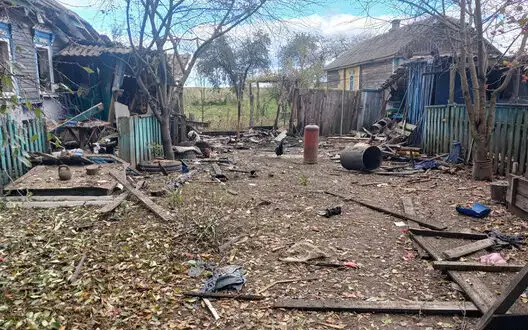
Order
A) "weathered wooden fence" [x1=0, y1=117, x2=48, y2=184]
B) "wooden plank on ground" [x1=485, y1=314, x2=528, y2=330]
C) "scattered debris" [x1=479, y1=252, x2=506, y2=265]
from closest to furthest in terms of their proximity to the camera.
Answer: "wooden plank on ground" [x1=485, y1=314, x2=528, y2=330], "scattered debris" [x1=479, y1=252, x2=506, y2=265], "weathered wooden fence" [x1=0, y1=117, x2=48, y2=184]

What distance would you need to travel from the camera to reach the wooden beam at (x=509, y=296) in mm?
2309

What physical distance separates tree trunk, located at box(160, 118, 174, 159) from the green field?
6.58 metres

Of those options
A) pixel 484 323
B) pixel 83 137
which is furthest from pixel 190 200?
pixel 83 137

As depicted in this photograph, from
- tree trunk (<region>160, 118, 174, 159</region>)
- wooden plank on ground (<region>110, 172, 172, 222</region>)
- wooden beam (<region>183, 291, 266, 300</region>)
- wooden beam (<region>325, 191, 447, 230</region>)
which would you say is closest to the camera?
wooden beam (<region>183, 291, 266, 300</region>)

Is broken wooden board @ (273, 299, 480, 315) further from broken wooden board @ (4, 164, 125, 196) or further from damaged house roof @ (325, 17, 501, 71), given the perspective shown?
damaged house roof @ (325, 17, 501, 71)

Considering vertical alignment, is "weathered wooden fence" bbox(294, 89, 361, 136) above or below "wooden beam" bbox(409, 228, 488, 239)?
above

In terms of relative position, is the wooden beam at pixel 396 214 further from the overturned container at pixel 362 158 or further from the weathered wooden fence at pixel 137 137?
the weathered wooden fence at pixel 137 137

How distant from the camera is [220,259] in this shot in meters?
3.96

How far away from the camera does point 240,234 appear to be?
4.66m

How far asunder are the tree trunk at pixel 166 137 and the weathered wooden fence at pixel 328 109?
802 cm

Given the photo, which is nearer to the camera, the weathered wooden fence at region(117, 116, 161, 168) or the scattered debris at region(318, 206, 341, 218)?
the scattered debris at region(318, 206, 341, 218)

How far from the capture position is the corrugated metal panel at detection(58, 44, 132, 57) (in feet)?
37.5

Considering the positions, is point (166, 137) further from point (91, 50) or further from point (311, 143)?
point (91, 50)

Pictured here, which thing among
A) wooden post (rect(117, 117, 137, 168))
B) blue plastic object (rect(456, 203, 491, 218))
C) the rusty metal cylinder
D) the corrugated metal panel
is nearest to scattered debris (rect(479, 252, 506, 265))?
blue plastic object (rect(456, 203, 491, 218))
